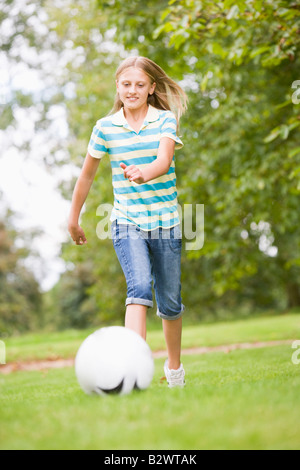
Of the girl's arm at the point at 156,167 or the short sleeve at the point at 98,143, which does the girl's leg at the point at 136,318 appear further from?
the short sleeve at the point at 98,143

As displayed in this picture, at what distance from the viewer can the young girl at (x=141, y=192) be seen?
3488 millimetres

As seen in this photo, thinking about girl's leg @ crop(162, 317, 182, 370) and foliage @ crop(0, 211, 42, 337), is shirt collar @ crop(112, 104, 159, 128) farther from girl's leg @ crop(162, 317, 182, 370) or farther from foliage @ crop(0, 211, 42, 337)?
foliage @ crop(0, 211, 42, 337)

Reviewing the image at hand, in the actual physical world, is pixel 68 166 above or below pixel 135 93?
above

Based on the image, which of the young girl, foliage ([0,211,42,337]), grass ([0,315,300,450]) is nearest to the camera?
grass ([0,315,300,450])

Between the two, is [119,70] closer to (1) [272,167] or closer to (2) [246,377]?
(2) [246,377]

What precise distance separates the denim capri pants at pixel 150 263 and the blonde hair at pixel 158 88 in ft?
Answer: 2.84

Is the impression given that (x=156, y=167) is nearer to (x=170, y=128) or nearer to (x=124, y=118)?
(x=170, y=128)

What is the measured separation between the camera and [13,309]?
24.0 m

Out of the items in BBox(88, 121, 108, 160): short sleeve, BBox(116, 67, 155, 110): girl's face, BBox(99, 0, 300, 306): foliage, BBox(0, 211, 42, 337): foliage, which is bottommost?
BBox(88, 121, 108, 160): short sleeve

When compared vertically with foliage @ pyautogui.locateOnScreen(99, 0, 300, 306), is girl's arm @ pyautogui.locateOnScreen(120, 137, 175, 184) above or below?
below

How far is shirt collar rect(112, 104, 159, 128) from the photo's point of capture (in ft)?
11.9

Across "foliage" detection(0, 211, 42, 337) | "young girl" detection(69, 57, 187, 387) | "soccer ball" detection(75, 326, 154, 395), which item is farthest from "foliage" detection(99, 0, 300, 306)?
"foliage" detection(0, 211, 42, 337)

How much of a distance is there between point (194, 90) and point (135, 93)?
916cm

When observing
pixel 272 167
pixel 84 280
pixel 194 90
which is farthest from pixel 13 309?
pixel 272 167
